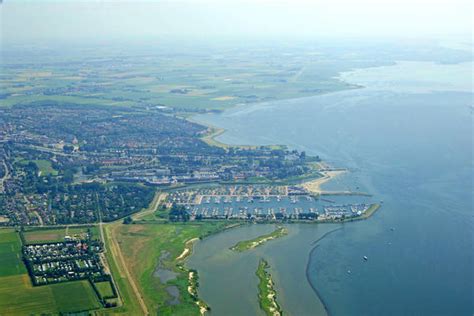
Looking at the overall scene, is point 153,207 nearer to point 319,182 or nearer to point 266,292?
point 319,182

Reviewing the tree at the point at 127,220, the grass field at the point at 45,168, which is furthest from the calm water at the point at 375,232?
the grass field at the point at 45,168

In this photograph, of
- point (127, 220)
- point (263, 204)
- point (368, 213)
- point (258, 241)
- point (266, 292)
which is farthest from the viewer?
point (263, 204)

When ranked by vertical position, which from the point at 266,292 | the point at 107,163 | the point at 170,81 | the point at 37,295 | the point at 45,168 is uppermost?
the point at 170,81

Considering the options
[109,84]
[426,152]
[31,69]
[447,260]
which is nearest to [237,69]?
[109,84]

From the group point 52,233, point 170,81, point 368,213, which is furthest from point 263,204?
point 170,81

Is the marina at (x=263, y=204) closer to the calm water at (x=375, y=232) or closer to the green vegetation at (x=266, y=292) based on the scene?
the calm water at (x=375, y=232)
